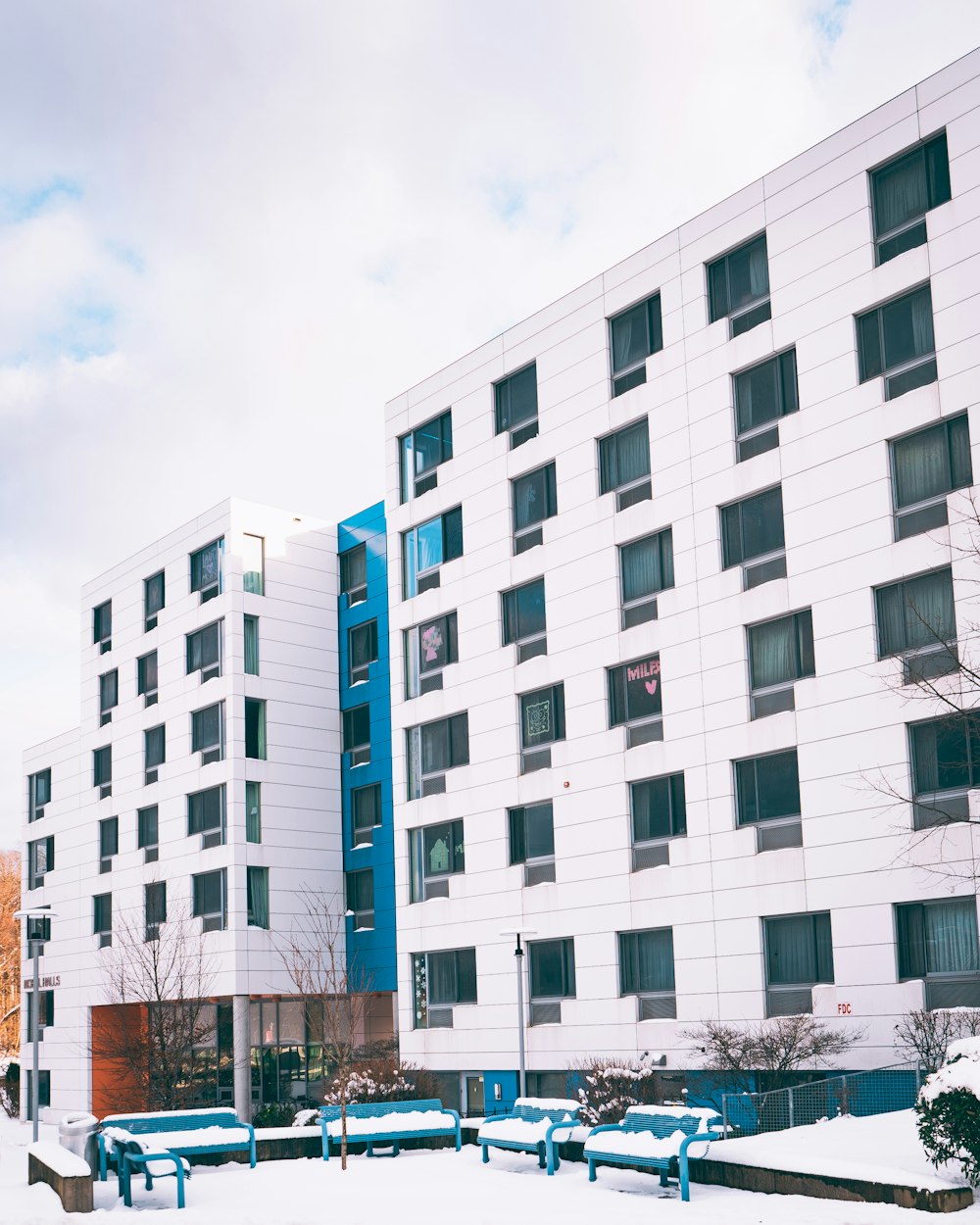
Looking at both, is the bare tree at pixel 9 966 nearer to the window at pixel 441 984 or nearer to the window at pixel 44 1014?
the window at pixel 44 1014

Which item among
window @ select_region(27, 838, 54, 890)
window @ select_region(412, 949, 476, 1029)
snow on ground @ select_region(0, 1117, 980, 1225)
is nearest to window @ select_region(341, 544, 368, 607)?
window @ select_region(412, 949, 476, 1029)

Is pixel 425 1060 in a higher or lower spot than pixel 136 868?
lower

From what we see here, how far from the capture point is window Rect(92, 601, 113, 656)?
2338 inches

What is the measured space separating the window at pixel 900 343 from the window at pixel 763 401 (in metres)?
1.86

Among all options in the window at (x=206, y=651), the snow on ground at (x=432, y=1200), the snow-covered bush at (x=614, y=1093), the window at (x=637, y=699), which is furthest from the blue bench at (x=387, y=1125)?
the window at (x=206, y=651)

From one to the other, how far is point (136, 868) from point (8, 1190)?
34.9m

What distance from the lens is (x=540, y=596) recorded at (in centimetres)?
3897

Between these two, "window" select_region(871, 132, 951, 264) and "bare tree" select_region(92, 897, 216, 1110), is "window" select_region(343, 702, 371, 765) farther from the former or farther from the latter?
"window" select_region(871, 132, 951, 264)

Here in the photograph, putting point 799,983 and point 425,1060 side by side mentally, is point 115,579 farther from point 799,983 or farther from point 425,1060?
point 799,983

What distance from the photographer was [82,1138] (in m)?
21.1

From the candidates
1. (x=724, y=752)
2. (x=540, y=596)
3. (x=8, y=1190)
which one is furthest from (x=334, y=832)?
(x=8, y=1190)

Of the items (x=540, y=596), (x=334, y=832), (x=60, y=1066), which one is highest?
(x=540, y=596)

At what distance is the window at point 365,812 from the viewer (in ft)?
166

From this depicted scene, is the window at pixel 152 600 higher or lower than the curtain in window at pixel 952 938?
→ higher
